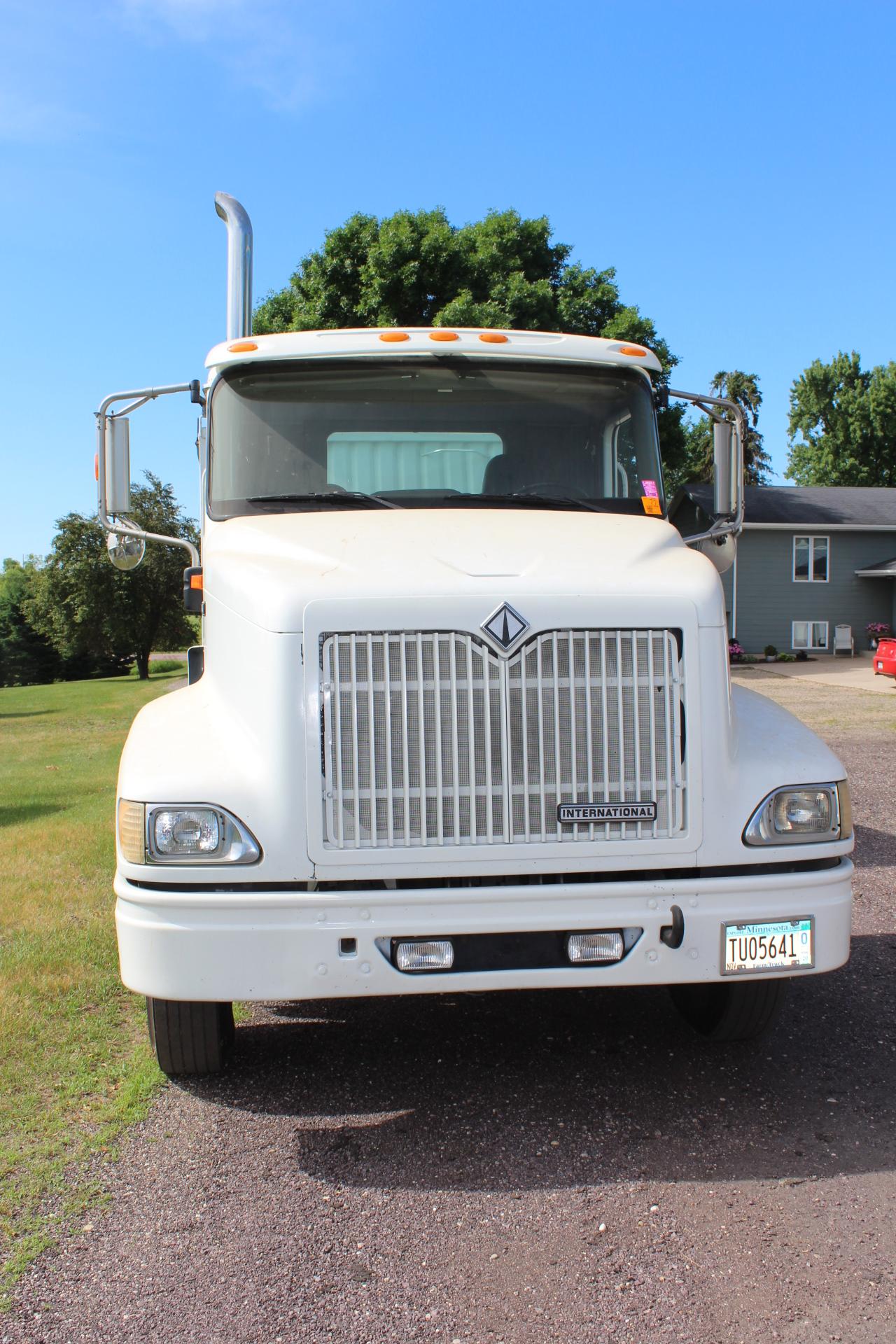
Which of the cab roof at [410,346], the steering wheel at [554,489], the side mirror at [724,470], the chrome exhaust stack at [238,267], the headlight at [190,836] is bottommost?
the headlight at [190,836]

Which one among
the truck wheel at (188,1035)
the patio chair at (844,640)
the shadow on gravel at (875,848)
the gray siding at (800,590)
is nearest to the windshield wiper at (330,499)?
the truck wheel at (188,1035)

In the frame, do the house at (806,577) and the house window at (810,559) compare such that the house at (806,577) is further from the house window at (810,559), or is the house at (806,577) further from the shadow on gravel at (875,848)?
the shadow on gravel at (875,848)

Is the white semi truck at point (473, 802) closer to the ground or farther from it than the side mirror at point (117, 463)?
closer to the ground

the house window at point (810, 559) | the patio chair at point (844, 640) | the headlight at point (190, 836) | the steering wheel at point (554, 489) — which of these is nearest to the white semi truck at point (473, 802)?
the headlight at point (190, 836)

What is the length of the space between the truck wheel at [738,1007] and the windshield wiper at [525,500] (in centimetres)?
189

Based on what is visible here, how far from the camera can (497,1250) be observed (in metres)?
2.92

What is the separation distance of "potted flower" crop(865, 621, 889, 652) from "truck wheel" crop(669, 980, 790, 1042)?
32.5m

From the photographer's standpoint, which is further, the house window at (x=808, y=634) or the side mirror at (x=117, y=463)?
the house window at (x=808, y=634)

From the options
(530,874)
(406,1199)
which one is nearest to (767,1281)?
(406,1199)

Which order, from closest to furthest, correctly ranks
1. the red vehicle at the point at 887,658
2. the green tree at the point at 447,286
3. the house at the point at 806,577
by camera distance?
1. the red vehicle at the point at 887,658
2. the green tree at the point at 447,286
3. the house at the point at 806,577

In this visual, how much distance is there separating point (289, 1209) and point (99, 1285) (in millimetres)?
544

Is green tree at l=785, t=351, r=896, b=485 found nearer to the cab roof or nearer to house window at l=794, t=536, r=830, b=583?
house window at l=794, t=536, r=830, b=583

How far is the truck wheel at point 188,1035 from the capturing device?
3840 mm

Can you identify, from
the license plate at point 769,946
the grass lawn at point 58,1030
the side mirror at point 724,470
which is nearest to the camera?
the grass lawn at point 58,1030
